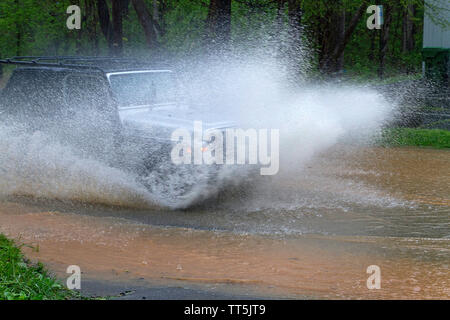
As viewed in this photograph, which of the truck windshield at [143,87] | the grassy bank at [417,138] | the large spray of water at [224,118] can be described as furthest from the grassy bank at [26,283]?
the grassy bank at [417,138]

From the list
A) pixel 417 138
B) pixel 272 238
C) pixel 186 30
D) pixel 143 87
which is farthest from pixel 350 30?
pixel 272 238

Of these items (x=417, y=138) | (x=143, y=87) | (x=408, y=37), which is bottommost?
(x=417, y=138)

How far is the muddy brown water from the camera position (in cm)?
591

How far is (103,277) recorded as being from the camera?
5.93 m

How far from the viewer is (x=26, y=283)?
5191 millimetres

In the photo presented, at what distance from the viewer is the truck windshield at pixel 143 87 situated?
905 cm

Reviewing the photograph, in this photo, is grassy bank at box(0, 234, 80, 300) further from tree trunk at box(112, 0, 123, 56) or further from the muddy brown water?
tree trunk at box(112, 0, 123, 56)

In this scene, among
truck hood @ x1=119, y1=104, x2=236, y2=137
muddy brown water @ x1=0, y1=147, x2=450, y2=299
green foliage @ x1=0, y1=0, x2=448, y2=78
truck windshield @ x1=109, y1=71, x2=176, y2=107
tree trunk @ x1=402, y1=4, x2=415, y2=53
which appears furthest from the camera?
tree trunk @ x1=402, y1=4, x2=415, y2=53

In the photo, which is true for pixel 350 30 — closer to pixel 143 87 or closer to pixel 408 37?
pixel 143 87

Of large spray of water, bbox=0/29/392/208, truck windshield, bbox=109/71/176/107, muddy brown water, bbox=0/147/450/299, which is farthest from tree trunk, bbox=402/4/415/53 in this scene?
truck windshield, bbox=109/71/176/107

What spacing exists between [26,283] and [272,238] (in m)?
2.95

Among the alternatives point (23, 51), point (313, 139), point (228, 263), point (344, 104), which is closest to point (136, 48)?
point (23, 51)

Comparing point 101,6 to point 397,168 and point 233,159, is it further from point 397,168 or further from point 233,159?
point 233,159

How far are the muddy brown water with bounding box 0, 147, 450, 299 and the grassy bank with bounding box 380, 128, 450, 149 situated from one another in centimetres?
435
